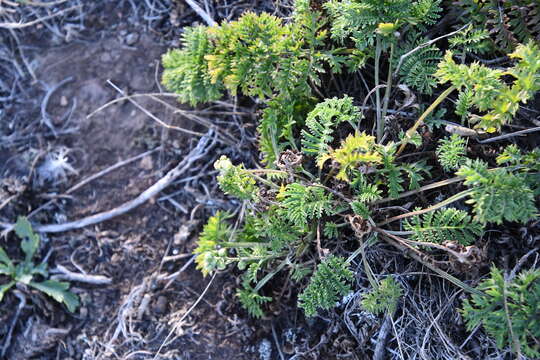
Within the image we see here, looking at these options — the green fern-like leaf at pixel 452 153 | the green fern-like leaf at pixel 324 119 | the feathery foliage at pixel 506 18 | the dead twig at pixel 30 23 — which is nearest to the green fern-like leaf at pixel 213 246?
the green fern-like leaf at pixel 324 119

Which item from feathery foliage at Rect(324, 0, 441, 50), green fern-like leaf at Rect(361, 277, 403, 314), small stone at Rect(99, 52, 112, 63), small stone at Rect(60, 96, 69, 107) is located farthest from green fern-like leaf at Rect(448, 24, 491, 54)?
small stone at Rect(60, 96, 69, 107)

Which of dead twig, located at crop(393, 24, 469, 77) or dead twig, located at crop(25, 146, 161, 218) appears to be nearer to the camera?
dead twig, located at crop(393, 24, 469, 77)

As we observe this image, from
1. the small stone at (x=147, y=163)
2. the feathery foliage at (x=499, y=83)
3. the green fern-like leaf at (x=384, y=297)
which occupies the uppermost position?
the feathery foliage at (x=499, y=83)

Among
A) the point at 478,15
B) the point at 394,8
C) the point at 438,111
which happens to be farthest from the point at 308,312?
the point at 478,15

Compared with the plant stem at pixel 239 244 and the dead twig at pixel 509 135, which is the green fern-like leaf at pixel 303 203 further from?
the dead twig at pixel 509 135

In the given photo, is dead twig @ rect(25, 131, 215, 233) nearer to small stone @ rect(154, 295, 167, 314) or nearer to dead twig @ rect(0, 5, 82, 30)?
small stone @ rect(154, 295, 167, 314)

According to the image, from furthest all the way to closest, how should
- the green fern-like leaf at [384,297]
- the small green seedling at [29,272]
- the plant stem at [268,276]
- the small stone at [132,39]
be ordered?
the small stone at [132,39] < the small green seedling at [29,272] < the plant stem at [268,276] < the green fern-like leaf at [384,297]
